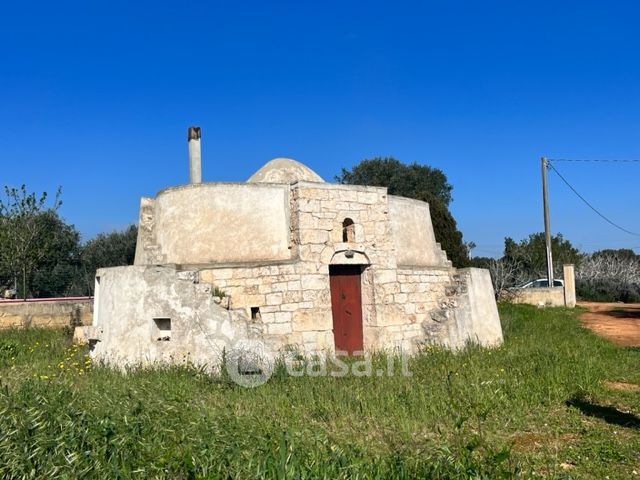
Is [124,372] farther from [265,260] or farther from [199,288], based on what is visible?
A: [265,260]

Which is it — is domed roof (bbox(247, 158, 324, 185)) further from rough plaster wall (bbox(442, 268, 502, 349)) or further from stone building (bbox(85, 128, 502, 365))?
rough plaster wall (bbox(442, 268, 502, 349))

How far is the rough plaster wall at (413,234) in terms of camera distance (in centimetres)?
1212

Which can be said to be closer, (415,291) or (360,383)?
(360,383)

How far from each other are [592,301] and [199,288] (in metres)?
26.2

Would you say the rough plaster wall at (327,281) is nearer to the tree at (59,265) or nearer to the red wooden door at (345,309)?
the red wooden door at (345,309)

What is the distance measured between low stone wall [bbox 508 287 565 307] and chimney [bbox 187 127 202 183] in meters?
16.5

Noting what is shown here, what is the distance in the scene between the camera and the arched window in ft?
35.7

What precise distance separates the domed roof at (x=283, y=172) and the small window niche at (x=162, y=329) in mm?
3746

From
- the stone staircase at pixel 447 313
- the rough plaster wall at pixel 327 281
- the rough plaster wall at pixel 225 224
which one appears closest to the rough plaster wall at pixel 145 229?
the rough plaster wall at pixel 225 224

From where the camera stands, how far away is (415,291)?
1154cm

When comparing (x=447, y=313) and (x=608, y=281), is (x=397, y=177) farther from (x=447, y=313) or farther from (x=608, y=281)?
(x=447, y=313)

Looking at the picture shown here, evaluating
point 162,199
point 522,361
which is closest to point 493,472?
point 522,361

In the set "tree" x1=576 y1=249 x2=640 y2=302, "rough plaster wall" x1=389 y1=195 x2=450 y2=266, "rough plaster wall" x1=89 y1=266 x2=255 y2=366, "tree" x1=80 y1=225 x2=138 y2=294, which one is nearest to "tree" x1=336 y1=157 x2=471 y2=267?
"tree" x1=576 y1=249 x2=640 y2=302

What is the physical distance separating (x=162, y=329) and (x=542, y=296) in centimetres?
1929
